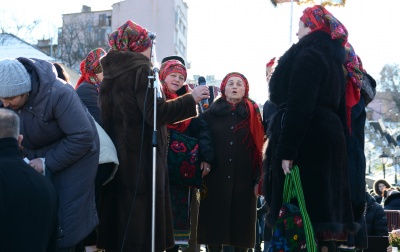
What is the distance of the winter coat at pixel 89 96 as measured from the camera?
655 centimetres

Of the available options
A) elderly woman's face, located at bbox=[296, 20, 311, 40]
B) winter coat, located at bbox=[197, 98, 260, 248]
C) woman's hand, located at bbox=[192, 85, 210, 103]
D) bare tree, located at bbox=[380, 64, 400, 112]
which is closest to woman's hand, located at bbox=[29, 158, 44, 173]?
woman's hand, located at bbox=[192, 85, 210, 103]

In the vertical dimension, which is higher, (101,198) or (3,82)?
(3,82)

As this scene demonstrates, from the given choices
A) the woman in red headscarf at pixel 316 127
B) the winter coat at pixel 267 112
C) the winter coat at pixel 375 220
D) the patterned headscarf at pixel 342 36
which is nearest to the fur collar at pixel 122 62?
the woman in red headscarf at pixel 316 127

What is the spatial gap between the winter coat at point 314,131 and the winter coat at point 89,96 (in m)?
1.96

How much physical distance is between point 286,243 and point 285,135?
806mm

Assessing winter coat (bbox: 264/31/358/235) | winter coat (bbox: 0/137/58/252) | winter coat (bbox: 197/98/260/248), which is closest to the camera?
winter coat (bbox: 0/137/58/252)

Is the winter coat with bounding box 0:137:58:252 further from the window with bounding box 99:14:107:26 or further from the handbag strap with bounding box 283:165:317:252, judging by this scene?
the window with bounding box 99:14:107:26

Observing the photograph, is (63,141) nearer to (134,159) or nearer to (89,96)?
(134,159)

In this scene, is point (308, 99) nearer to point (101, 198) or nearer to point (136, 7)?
point (101, 198)

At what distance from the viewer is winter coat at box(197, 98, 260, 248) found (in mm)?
6918

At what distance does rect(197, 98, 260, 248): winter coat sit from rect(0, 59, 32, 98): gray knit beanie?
9.44 feet

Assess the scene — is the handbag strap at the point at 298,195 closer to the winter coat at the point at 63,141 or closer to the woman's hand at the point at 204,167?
the winter coat at the point at 63,141

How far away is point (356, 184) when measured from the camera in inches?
220

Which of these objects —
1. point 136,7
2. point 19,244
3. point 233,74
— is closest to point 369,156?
point 136,7
